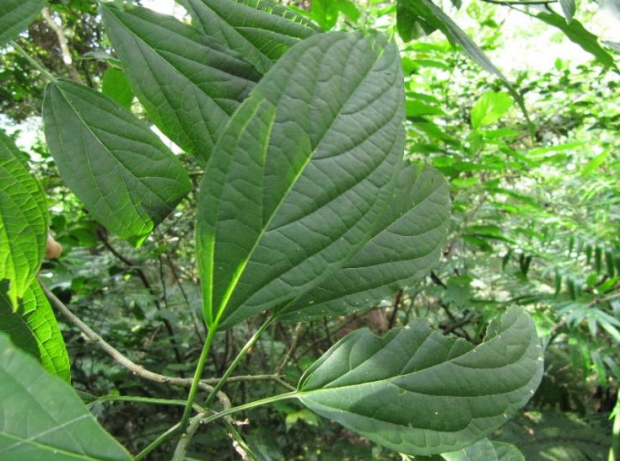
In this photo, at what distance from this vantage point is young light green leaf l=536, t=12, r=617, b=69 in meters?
0.39

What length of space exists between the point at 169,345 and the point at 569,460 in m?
1.34

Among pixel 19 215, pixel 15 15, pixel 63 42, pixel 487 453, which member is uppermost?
pixel 63 42

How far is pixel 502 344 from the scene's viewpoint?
0.29m

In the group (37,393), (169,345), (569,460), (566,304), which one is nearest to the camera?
(37,393)

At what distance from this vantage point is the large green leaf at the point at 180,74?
0.92 ft

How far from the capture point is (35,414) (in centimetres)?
16

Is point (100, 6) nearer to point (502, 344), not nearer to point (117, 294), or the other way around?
point (502, 344)

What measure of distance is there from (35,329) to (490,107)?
1.07 meters

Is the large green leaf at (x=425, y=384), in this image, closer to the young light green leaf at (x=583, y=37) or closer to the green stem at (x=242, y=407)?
the green stem at (x=242, y=407)

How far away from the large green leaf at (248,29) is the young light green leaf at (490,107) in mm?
901

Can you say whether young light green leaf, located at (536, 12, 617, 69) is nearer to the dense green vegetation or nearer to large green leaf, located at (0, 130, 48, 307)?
the dense green vegetation

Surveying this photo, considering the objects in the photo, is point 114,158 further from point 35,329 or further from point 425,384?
point 425,384

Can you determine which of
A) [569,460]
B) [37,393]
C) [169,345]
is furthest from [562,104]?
[37,393]

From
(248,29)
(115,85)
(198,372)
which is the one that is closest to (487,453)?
(198,372)
